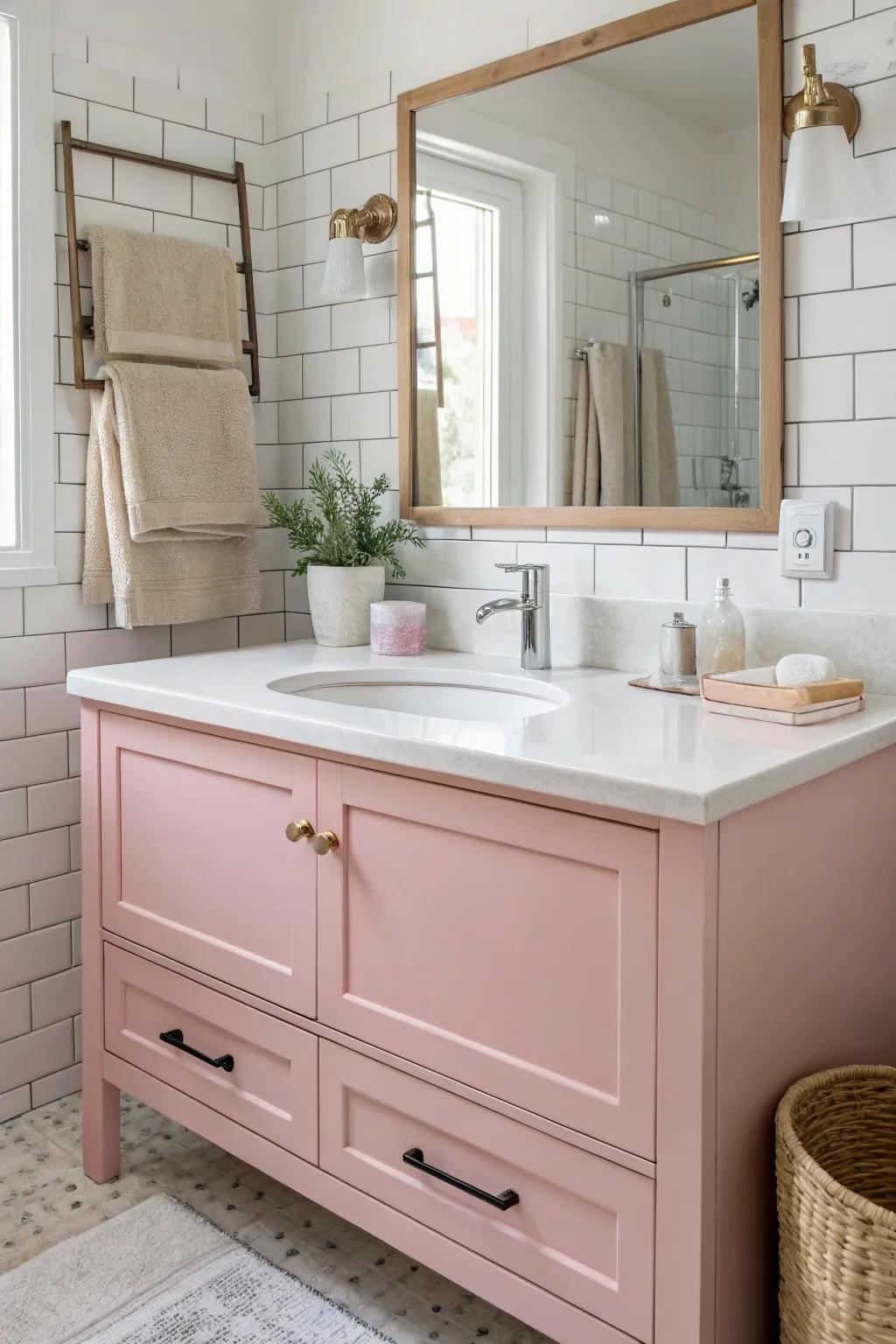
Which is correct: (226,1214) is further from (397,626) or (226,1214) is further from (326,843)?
(397,626)

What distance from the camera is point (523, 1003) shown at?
1.29 m

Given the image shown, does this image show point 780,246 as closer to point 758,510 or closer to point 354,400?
point 758,510

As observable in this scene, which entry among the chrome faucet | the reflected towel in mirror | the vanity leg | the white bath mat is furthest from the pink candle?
the white bath mat

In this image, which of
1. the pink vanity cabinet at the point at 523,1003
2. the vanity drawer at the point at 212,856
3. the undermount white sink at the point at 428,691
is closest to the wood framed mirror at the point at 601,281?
the undermount white sink at the point at 428,691

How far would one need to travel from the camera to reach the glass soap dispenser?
1638 millimetres

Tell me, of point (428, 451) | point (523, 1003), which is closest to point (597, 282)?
point (428, 451)

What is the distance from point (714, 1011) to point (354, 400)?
1.55 m

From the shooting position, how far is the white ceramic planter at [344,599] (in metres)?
2.15

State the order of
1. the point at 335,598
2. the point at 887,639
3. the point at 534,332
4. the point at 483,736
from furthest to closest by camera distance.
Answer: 1. the point at 335,598
2. the point at 534,332
3. the point at 887,639
4. the point at 483,736

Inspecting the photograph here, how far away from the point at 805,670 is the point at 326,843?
648mm

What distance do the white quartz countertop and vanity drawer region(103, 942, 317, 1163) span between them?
423mm

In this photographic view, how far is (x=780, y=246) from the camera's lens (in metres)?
1.66

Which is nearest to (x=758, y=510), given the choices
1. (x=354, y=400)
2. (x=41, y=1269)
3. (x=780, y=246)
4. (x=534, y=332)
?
(x=780, y=246)

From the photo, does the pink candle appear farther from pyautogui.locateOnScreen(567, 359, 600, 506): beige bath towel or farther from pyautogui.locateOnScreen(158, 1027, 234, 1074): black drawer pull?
pyautogui.locateOnScreen(158, 1027, 234, 1074): black drawer pull
